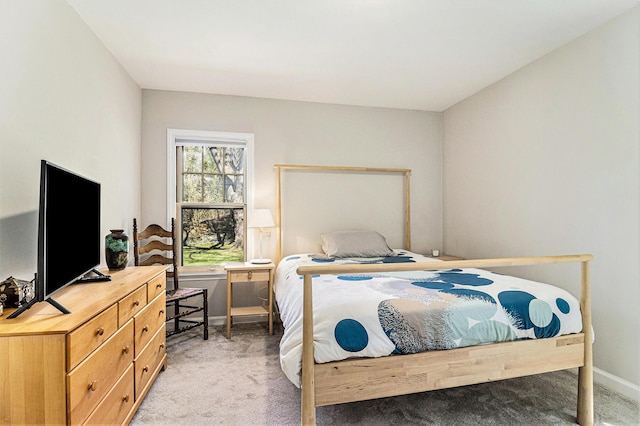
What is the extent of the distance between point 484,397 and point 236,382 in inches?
64.5

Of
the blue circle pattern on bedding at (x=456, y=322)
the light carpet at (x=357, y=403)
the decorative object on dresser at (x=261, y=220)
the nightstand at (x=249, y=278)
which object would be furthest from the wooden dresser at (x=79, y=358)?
the decorative object on dresser at (x=261, y=220)

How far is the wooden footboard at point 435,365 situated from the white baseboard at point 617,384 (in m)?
0.60

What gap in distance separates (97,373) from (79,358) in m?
0.20

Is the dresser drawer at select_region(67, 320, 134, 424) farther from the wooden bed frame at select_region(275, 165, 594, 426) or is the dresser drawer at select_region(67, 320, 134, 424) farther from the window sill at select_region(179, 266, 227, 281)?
the window sill at select_region(179, 266, 227, 281)

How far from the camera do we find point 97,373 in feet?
4.73

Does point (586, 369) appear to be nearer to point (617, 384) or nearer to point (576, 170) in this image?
point (617, 384)

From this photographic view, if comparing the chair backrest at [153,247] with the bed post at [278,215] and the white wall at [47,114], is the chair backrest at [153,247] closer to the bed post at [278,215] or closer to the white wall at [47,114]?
the white wall at [47,114]

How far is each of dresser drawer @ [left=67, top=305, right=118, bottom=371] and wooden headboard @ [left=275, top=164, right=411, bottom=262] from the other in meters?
2.24

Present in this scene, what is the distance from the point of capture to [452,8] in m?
2.21

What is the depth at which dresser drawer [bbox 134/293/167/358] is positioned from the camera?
1.96 meters

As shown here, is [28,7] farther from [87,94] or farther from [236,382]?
[236,382]

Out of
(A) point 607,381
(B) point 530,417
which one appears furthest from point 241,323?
(A) point 607,381

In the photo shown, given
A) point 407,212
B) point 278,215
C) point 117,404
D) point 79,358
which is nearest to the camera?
point 79,358

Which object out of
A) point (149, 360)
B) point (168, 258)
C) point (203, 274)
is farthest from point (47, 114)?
point (203, 274)
